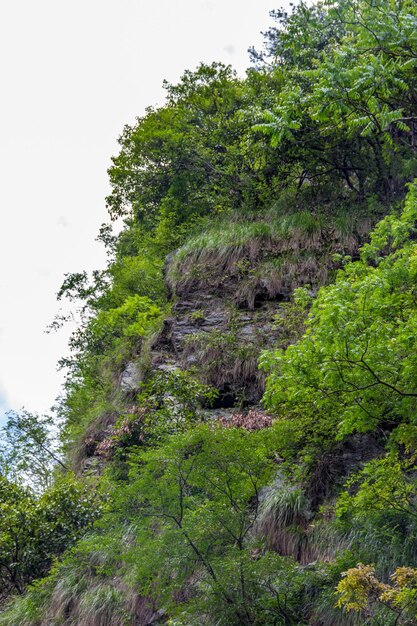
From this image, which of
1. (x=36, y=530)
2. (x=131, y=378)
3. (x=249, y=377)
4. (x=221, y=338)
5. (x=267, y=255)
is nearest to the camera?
(x=36, y=530)

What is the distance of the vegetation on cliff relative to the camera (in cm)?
667

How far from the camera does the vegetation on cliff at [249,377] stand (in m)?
6.67

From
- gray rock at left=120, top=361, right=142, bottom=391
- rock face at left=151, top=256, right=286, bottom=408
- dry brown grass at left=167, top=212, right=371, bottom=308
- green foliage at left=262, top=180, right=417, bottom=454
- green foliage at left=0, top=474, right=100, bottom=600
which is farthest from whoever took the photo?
gray rock at left=120, top=361, right=142, bottom=391

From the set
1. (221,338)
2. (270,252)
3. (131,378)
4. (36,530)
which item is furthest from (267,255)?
(36,530)

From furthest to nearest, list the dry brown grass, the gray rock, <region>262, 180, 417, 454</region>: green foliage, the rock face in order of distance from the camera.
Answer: the gray rock
the dry brown grass
the rock face
<region>262, 180, 417, 454</region>: green foliage

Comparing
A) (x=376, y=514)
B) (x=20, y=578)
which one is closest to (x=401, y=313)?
(x=376, y=514)

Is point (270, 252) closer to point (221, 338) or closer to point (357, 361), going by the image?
point (221, 338)

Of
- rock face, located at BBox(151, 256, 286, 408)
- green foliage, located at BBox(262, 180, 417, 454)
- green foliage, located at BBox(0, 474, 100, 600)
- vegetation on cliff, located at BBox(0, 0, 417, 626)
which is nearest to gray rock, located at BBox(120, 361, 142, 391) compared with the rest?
vegetation on cliff, located at BBox(0, 0, 417, 626)

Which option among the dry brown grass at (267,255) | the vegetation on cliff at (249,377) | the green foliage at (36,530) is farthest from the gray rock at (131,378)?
the green foliage at (36,530)

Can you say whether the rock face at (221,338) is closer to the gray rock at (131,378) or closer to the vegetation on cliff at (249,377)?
the vegetation on cliff at (249,377)

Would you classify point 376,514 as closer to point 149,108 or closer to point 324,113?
point 324,113

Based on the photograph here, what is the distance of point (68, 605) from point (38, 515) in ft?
6.50

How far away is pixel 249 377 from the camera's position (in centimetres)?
1222

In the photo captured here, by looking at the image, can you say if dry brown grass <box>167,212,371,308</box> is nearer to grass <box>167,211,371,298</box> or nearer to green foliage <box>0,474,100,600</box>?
grass <box>167,211,371,298</box>
